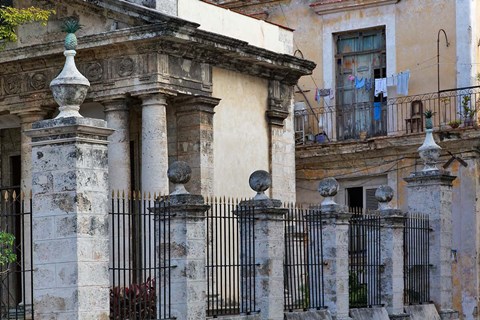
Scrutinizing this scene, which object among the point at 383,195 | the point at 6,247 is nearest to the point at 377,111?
the point at 383,195

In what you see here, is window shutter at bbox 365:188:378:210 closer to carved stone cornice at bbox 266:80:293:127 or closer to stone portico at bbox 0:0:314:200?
carved stone cornice at bbox 266:80:293:127

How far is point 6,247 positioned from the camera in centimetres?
1614

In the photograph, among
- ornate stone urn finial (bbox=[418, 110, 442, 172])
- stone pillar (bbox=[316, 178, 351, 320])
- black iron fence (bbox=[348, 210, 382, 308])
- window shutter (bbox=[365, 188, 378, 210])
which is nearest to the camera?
stone pillar (bbox=[316, 178, 351, 320])

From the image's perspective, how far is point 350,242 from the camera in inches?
834

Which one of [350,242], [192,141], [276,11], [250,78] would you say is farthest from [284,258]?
[276,11]

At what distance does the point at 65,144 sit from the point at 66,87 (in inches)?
27.7

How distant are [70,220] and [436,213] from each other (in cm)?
1083

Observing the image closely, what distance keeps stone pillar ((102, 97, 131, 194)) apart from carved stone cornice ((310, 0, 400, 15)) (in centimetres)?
838

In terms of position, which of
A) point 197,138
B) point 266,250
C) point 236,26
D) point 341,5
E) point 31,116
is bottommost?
point 266,250

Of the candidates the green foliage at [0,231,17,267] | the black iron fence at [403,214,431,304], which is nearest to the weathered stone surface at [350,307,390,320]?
the black iron fence at [403,214,431,304]

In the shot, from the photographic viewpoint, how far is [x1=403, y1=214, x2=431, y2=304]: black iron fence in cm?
2234

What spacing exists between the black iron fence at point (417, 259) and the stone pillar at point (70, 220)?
9.12 metres

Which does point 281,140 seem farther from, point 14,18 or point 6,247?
point 6,247

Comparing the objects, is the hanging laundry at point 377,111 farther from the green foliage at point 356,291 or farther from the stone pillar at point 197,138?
the green foliage at point 356,291
